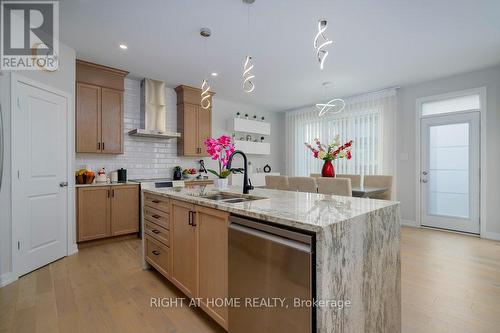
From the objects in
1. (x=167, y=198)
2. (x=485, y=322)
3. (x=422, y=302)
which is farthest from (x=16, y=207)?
(x=485, y=322)

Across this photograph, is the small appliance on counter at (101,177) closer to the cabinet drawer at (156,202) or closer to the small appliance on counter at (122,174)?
the small appliance on counter at (122,174)

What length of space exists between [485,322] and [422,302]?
0.38 meters

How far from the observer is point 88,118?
353 cm

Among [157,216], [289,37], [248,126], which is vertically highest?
[289,37]

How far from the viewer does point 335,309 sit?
1071mm

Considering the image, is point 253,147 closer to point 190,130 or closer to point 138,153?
point 190,130

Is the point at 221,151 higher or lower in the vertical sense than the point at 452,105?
lower

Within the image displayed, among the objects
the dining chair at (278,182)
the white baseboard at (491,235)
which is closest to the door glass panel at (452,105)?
the white baseboard at (491,235)

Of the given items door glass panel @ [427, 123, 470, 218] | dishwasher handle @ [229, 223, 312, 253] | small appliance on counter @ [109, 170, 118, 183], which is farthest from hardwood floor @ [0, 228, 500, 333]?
small appliance on counter @ [109, 170, 118, 183]

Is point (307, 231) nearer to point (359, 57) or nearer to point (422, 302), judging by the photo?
point (422, 302)

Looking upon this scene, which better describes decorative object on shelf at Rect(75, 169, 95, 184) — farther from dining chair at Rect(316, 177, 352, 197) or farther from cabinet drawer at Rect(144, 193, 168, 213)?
dining chair at Rect(316, 177, 352, 197)

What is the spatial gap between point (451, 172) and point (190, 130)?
4.77 meters

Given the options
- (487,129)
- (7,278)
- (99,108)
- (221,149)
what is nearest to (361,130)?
(487,129)

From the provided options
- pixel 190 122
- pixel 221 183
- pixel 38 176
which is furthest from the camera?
pixel 190 122
